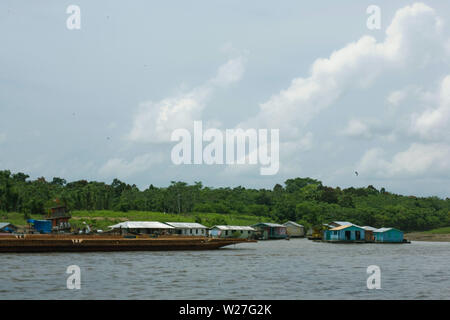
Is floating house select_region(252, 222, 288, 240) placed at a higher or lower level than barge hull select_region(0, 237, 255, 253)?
lower

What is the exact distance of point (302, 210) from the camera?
493 ft

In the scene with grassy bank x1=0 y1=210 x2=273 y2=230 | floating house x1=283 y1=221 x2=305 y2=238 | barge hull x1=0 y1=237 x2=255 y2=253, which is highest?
grassy bank x1=0 y1=210 x2=273 y2=230

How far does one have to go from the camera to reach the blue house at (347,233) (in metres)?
108

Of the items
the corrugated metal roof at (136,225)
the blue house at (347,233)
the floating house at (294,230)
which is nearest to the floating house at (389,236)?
the blue house at (347,233)

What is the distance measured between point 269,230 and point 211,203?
2924 centimetres

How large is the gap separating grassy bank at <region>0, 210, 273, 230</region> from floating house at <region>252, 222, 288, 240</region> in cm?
935

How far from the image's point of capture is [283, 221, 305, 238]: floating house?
139375mm

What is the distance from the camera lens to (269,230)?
13000 centimetres

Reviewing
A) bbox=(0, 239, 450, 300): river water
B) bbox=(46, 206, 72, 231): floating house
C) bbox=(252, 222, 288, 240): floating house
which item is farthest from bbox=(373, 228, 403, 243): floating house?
bbox=(46, 206, 72, 231): floating house

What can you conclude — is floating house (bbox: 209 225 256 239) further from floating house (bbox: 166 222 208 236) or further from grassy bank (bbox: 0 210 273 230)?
floating house (bbox: 166 222 208 236)

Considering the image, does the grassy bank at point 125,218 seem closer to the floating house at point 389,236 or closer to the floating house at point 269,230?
the floating house at point 269,230
